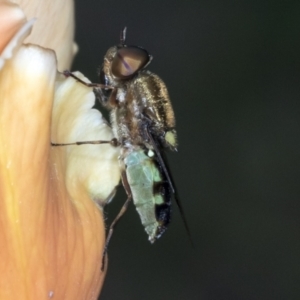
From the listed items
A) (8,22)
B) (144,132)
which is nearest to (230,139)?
(144,132)

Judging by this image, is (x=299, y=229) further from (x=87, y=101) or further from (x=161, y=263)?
(x=87, y=101)

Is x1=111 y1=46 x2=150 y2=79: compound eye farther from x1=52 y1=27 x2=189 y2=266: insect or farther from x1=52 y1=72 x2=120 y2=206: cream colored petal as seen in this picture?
x1=52 y1=72 x2=120 y2=206: cream colored petal

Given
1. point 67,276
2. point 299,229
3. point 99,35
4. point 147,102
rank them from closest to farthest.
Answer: point 67,276 → point 147,102 → point 99,35 → point 299,229

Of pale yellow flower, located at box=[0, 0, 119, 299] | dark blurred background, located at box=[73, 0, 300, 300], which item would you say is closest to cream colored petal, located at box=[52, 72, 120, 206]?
pale yellow flower, located at box=[0, 0, 119, 299]

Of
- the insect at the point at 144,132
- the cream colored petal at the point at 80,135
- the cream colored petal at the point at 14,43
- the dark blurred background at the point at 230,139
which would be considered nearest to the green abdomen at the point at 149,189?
the insect at the point at 144,132

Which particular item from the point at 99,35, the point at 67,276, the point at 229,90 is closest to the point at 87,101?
the point at 67,276

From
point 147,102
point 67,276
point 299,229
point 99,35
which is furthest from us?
point 299,229
